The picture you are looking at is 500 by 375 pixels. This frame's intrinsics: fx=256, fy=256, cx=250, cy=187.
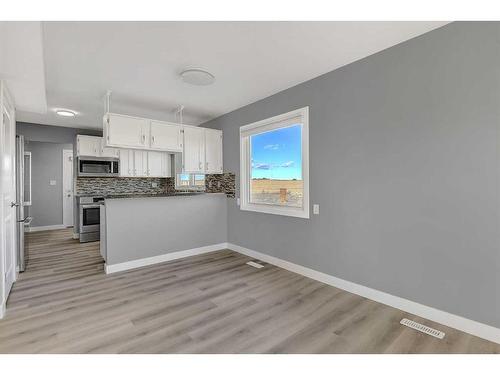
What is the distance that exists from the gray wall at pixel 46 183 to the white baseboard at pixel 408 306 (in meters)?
6.69

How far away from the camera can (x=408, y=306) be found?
2.30 metres

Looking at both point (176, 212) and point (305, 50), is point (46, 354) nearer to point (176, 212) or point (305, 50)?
point (176, 212)

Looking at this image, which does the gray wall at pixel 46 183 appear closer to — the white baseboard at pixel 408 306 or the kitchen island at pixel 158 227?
the kitchen island at pixel 158 227

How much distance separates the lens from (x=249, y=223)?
4.13 meters

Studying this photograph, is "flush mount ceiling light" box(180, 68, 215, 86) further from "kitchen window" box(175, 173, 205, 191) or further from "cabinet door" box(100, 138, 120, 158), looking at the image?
"cabinet door" box(100, 138, 120, 158)

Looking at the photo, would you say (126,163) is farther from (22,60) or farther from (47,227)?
(22,60)

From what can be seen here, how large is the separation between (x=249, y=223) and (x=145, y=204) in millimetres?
1605

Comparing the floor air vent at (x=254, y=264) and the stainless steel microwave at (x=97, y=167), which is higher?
the stainless steel microwave at (x=97, y=167)

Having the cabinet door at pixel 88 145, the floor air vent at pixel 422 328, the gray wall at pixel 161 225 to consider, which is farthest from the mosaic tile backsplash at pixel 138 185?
the floor air vent at pixel 422 328

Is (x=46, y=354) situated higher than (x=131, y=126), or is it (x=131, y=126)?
(x=131, y=126)

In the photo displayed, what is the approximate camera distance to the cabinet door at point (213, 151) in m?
4.54

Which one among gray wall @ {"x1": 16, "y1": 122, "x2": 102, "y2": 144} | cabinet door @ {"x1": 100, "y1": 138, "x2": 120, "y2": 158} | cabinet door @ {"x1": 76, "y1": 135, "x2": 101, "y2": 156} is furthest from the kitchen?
gray wall @ {"x1": 16, "y1": 122, "x2": 102, "y2": 144}

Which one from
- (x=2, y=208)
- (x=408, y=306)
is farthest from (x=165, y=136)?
(x=408, y=306)

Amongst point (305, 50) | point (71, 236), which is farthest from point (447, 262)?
point (71, 236)
